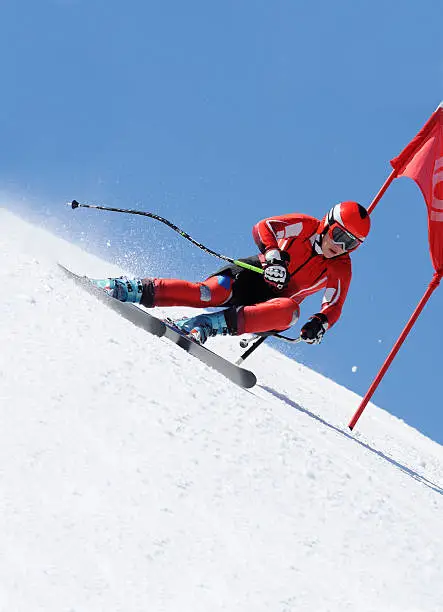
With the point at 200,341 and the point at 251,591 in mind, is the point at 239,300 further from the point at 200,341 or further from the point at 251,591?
the point at 251,591

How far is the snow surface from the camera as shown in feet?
10.7

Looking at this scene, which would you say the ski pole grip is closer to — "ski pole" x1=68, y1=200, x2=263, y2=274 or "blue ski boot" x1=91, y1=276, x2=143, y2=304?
"ski pole" x1=68, y1=200, x2=263, y2=274

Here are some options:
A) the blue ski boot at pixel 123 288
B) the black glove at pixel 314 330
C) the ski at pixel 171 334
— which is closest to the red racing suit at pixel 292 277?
the black glove at pixel 314 330

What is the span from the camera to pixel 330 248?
25.6ft

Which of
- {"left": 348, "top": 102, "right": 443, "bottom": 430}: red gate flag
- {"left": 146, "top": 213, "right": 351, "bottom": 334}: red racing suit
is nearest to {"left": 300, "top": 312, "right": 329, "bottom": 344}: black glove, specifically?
{"left": 146, "top": 213, "right": 351, "bottom": 334}: red racing suit

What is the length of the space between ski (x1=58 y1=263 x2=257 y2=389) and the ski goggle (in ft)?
5.82

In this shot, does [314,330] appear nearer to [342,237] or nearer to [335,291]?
[335,291]

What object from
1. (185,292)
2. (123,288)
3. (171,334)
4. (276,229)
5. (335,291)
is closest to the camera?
(171,334)

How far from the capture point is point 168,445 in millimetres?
4270

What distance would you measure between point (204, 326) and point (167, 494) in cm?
328

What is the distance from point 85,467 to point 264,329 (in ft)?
11.8

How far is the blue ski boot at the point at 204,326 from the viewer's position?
6949 millimetres

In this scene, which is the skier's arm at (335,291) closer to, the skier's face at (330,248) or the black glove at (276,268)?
the skier's face at (330,248)

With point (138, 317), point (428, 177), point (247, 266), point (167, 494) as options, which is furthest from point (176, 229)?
point (167, 494)
